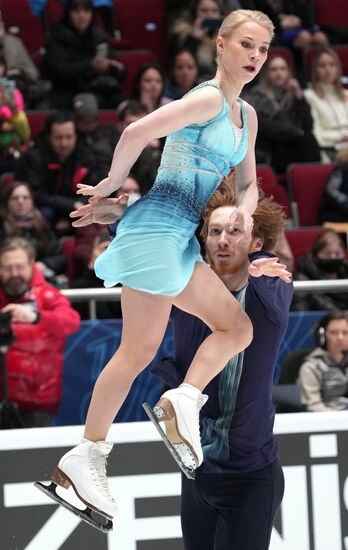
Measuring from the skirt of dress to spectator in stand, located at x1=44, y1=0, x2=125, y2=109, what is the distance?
5904 millimetres

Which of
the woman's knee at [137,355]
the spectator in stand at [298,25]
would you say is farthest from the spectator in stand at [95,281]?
the spectator in stand at [298,25]

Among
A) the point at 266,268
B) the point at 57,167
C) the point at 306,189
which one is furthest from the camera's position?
the point at 306,189

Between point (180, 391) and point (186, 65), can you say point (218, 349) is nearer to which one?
point (180, 391)

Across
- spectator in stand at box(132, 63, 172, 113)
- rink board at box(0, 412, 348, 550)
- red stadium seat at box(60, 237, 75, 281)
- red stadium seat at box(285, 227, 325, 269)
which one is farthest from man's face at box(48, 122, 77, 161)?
rink board at box(0, 412, 348, 550)

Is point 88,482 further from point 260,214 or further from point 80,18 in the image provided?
point 80,18

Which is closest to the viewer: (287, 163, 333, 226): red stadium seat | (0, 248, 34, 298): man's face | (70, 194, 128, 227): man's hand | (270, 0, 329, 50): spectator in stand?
(70, 194, 128, 227): man's hand

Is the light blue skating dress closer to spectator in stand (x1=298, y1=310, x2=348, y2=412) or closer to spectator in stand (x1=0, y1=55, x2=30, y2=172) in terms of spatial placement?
spectator in stand (x1=298, y1=310, x2=348, y2=412)

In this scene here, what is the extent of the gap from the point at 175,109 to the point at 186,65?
20.3 feet

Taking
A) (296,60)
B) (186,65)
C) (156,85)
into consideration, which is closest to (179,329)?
(156,85)

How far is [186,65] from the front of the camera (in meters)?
9.20

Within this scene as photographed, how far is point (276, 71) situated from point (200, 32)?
101 cm

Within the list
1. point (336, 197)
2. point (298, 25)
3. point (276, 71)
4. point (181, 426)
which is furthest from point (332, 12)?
point (181, 426)

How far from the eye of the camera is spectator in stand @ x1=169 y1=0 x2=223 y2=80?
376 inches

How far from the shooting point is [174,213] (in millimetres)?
3344
